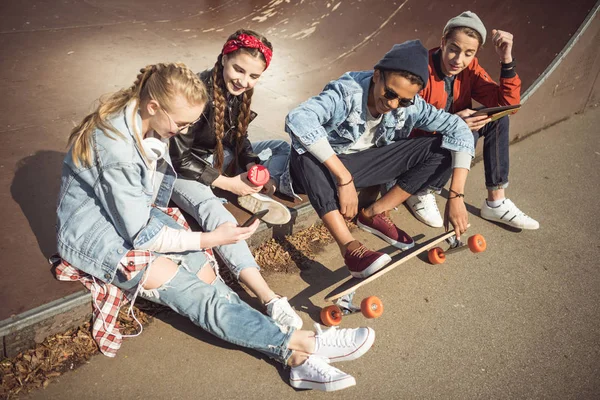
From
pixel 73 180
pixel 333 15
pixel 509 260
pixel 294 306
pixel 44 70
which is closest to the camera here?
pixel 73 180

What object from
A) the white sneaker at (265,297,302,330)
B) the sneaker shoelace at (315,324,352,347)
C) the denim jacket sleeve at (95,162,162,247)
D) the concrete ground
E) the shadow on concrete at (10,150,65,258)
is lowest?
the concrete ground

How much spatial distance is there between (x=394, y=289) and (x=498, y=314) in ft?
2.10

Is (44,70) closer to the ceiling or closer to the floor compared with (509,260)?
closer to the ceiling

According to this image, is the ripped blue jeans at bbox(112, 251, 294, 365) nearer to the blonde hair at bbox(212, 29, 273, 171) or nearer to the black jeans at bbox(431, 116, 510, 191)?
the blonde hair at bbox(212, 29, 273, 171)

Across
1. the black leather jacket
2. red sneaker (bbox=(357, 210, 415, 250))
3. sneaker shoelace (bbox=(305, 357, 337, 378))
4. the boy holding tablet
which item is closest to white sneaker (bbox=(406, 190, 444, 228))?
the boy holding tablet

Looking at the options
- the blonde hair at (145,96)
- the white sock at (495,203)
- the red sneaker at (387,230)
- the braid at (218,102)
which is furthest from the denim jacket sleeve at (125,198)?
the white sock at (495,203)

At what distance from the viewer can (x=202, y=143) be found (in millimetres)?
3256

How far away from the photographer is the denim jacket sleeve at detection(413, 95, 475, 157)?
137 inches

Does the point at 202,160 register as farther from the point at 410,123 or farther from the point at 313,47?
the point at 313,47

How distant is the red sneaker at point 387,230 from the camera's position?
145 inches

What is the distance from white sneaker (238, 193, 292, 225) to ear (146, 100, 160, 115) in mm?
1099

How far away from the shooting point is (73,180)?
2.46m

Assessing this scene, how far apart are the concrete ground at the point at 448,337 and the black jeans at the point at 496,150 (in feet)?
1.20

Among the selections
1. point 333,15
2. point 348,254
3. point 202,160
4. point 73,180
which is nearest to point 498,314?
point 348,254
